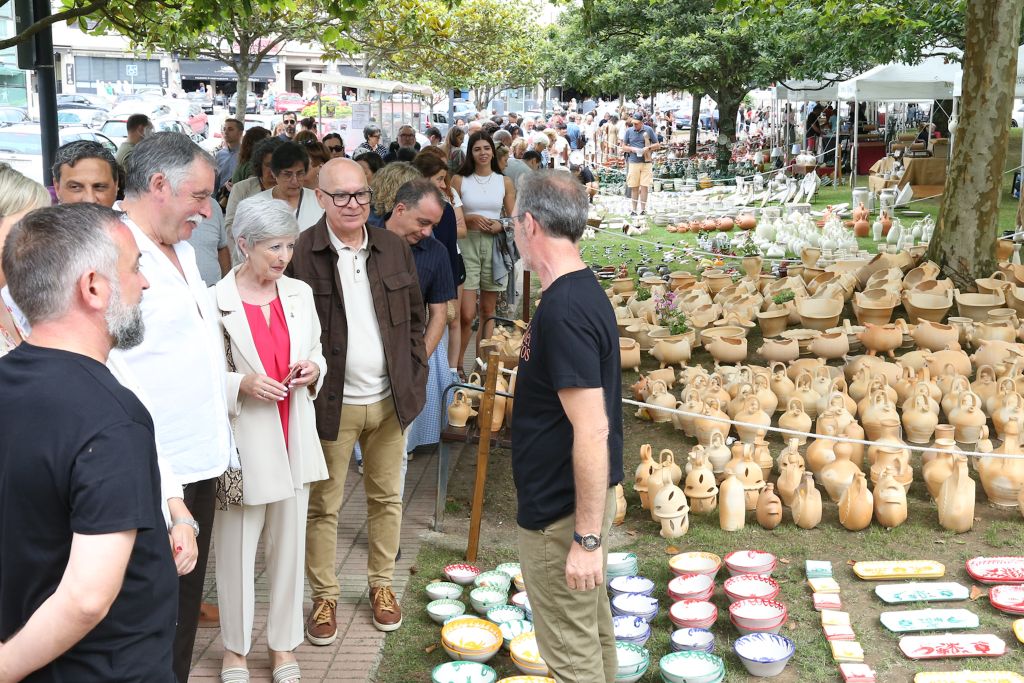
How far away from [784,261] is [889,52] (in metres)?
8.42

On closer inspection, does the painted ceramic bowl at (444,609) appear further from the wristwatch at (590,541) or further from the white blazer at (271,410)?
the wristwatch at (590,541)

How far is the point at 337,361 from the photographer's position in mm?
3631

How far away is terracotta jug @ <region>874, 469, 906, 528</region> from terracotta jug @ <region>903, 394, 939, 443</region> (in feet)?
2.83

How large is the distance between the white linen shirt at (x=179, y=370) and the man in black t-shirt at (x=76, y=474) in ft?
3.26

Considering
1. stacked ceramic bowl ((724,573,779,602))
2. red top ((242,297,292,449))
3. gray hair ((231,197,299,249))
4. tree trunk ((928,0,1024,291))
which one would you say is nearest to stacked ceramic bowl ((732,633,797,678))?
stacked ceramic bowl ((724,573,779,602))

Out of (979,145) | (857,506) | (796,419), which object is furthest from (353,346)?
(979,145)

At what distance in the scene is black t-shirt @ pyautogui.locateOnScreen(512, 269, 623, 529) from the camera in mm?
2494

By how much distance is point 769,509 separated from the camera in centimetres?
484

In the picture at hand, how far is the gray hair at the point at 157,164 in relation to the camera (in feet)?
9.32

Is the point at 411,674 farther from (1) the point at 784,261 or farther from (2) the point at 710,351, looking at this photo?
(1) the point at 784,261

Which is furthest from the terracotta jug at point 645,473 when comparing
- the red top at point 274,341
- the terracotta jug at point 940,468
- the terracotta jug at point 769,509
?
the red top at point 274,341

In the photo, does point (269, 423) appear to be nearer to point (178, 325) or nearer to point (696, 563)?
point (178, 325)

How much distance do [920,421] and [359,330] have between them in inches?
131

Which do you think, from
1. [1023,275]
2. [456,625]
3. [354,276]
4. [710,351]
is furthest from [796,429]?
[1023,275]
